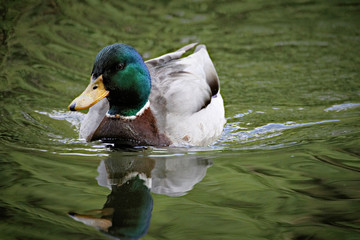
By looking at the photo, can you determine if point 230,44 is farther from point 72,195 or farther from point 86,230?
point 86,230

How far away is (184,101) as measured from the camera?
672 centimetres

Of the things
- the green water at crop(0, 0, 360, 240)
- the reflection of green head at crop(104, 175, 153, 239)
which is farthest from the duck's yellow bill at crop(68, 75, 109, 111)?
the reflection of green head at crop(104, 175, 153, 239)

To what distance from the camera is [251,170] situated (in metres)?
5.43

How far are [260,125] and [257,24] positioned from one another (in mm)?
4120

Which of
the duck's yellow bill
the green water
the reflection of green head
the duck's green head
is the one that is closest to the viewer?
the reflection of green head

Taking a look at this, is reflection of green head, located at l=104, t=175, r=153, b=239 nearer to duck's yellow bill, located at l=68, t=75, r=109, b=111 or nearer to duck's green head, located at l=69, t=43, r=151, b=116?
duck's yellow bill, located at l=68, t=75, r=109, b=111

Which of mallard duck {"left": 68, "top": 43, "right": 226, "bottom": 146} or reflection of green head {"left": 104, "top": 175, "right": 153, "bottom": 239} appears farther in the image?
mallard duck {"left": 68, "top": 43, "right": 226, "bottom": 146}

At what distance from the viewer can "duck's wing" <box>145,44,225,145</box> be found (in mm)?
6539

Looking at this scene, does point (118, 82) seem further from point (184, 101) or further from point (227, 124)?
point (227, 124)

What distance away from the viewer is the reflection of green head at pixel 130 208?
4070 mm

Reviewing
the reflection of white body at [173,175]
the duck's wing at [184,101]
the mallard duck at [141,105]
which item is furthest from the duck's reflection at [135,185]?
the duck's wing at [184,101]

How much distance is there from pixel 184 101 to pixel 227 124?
1.07 metres

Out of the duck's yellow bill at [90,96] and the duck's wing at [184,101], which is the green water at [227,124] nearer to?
the duck's wing at [184,101]

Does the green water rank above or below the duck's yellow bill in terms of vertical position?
below
